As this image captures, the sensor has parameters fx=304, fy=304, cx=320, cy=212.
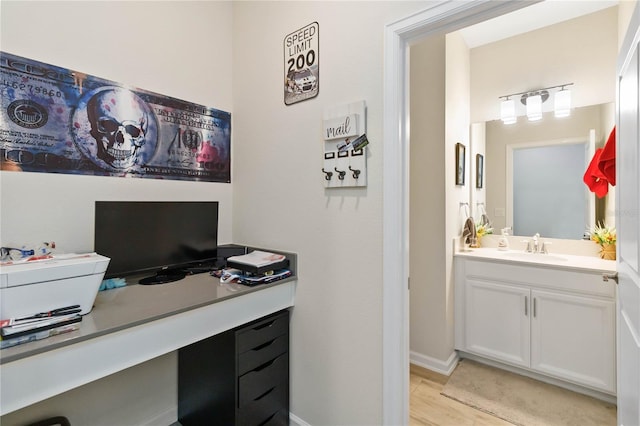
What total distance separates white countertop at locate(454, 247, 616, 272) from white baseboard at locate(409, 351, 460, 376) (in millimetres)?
842

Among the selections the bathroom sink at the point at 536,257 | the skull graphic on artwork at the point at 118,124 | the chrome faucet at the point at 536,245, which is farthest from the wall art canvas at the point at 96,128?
the chrome faucet at the point at 536,245

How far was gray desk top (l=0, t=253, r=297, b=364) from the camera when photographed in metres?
0.97

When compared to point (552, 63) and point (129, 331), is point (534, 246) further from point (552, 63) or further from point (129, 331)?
point (129, 331)

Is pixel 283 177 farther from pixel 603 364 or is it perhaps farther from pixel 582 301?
pixel 603 364

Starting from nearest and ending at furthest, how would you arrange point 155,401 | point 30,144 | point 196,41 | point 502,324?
point 30,144, point 155,401, point 196,41, point 502,324

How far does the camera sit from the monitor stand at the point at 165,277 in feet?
5.29

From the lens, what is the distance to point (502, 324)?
2.34m

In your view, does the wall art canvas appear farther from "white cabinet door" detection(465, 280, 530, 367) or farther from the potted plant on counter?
the potted plant on counter

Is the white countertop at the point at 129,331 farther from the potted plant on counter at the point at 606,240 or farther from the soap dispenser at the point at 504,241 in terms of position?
the potted plant on counter at the point at 606,240

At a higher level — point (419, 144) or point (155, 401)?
point (419, 144)

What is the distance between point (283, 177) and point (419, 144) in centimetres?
131

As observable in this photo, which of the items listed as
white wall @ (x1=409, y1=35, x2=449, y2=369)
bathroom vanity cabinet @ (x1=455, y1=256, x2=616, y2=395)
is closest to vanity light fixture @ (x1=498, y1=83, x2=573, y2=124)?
white wall @ (x1=409, y1=35, x2=449, y2=369)

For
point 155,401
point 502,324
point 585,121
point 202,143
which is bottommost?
point 155,401

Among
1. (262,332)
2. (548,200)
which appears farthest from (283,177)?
(548,200)
